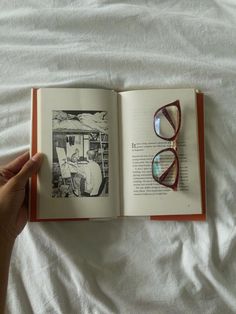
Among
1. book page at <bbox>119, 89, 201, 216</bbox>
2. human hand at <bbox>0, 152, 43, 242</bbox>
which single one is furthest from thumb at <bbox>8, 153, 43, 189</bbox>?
book page at <bbox>119, 89, 201, 216</bbox>

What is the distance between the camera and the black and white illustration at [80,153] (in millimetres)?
751

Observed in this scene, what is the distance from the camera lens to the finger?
0.75m

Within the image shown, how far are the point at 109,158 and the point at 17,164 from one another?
0.16 m

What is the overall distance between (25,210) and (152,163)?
0.80 feet

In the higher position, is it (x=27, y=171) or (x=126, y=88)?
(x=126, y=88)

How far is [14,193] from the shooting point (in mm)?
706

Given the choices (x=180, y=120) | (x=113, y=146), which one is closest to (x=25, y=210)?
(x=113, y=146)

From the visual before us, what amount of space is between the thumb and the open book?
0.01 metres

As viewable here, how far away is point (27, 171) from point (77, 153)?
→ 3.8 inches

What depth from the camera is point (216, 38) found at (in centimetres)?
81

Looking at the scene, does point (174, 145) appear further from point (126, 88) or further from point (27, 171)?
point (27, 171)

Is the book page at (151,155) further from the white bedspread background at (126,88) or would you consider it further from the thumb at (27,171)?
the thumb at (27,171)

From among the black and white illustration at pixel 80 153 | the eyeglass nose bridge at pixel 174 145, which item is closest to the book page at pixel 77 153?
the black and white illustration at pixel 80 153

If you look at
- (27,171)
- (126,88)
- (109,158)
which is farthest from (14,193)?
(126,88)
